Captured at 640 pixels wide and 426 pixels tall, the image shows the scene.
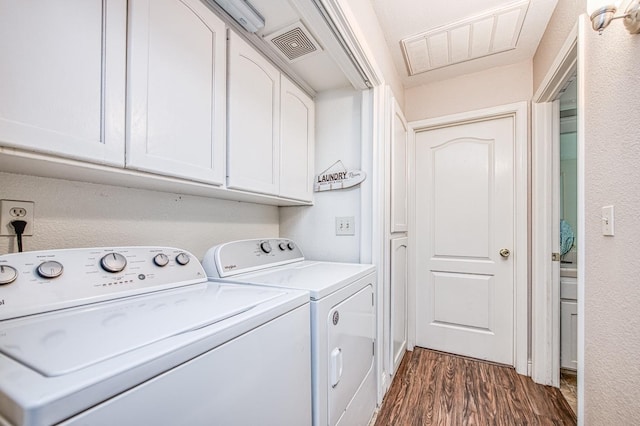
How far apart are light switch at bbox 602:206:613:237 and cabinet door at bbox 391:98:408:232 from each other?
1.08m

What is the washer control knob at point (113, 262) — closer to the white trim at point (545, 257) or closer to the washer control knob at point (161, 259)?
the washer control knob at point (161, 259)

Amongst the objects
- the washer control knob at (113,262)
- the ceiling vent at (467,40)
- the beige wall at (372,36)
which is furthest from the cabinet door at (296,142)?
the ceiling vent at (467,40)

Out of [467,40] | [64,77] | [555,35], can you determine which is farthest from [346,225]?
[555,35]

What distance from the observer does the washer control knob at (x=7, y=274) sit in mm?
692

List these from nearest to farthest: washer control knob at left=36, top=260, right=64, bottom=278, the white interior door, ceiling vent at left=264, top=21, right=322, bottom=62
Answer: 1. washer control knob at left=36, top=260, right=64, bottom=278
2. ceiling vent at left=264, top=21, right=322, bottom=62
3. the white interior door

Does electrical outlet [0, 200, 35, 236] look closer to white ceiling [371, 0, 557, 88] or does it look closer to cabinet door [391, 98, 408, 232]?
cabinet door [391, 98, 408, 232]

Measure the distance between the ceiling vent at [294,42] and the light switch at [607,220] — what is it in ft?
4.92

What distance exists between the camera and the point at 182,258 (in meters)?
1.12

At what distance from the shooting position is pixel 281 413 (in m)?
0.78

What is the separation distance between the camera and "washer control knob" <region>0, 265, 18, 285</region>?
27.2 inches

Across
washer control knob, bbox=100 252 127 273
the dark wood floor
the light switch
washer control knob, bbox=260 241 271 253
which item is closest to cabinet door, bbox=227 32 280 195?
washer control knob, bbox=260 241 271 253

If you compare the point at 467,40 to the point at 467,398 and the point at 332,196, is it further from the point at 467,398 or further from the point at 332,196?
the point at 467,398

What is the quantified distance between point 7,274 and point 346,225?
1506 millimetres

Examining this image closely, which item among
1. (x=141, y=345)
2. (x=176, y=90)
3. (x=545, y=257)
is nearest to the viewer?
(x=141, y=345)
